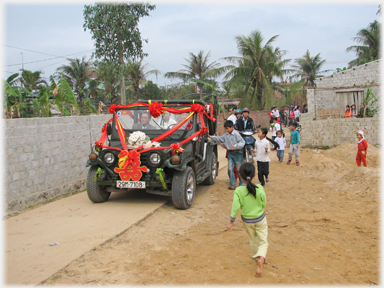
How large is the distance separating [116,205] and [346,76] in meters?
17.2

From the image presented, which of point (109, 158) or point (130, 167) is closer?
point (130, 167)

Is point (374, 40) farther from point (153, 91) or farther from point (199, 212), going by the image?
point (199, 212)

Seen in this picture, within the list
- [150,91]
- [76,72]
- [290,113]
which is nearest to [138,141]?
[290,113]

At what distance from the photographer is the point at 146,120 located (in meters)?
6.86

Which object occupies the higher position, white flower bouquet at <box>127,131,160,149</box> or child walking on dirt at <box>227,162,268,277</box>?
white flower bouquet at <box>127,131,160,149</box>

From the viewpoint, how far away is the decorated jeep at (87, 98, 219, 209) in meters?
5.75

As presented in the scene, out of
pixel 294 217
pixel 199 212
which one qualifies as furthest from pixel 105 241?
pixel 294 217

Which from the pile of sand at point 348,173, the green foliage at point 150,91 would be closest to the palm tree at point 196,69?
the green foliage at point 150,91

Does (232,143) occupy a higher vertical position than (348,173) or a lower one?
higher

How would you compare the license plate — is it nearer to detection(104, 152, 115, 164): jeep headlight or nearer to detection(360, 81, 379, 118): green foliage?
detection(104, 152, 115, 164): jeep headlight

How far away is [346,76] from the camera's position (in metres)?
19.1

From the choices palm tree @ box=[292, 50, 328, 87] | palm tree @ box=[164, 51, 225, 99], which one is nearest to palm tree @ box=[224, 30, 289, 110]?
palm tree @ box=[164, 51, 225, 99]

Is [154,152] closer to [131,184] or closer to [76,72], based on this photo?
[131,184]

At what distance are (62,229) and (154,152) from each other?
1856 millimetres
